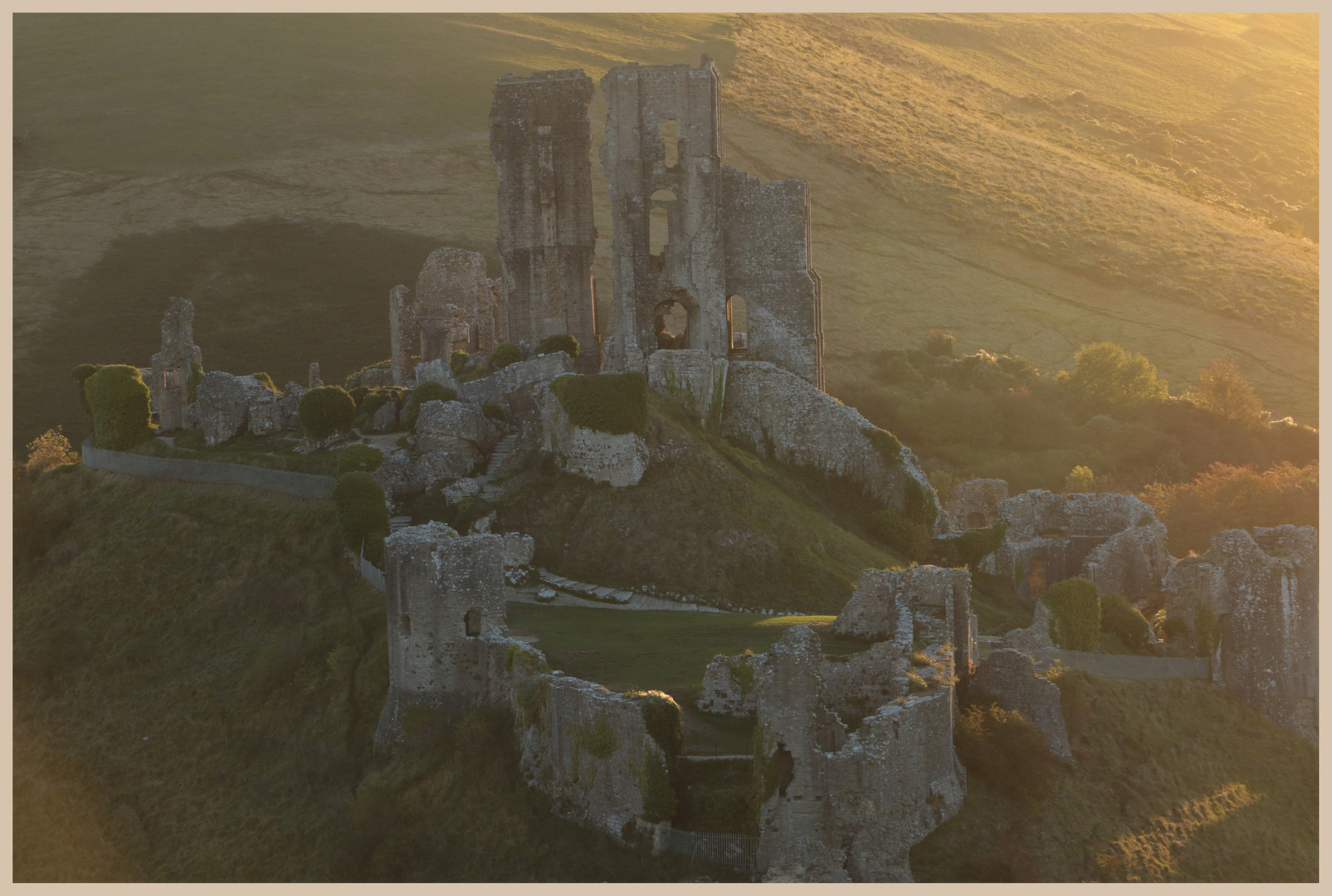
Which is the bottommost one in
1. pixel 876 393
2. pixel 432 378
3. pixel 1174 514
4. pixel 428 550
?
pixel 876 393

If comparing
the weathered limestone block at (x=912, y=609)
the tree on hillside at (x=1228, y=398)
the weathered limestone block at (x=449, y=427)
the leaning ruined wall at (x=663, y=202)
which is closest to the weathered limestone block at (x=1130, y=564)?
the weathered limestone block at (x=912, y=609)

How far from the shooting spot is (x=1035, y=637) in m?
35.2

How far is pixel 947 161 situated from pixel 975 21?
4713 centimetres

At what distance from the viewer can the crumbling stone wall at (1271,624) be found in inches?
1463

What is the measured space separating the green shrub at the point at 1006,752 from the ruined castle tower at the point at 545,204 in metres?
28.9

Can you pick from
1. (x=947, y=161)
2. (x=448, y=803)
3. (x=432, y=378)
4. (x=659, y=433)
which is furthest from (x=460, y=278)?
(x=947, y=161)

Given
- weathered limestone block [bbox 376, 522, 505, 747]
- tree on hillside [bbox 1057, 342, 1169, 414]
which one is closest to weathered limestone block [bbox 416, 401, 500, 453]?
weathered limestone block [bbox 376, 522, 505, 747]

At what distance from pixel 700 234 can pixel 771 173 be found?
61.0m

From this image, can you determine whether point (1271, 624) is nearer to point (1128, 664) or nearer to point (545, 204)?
point (1128, 664)

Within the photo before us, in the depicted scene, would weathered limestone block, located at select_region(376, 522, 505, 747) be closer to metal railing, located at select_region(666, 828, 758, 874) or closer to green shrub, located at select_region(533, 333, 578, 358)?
metal railing, located at select_region(666, 828, 758, 874)

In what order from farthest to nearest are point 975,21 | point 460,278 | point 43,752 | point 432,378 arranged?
point 975,21, point 460,278, point 432,378, point 43,752

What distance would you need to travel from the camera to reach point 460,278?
63125 millimetres

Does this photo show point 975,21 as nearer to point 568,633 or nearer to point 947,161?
point 947,161

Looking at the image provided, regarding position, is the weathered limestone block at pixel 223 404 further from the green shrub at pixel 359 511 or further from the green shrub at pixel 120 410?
the green shrub at pixel 359 511
